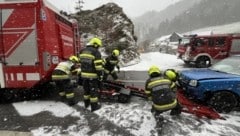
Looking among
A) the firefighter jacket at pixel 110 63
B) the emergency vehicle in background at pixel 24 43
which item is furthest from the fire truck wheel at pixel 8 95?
the firefighter jacket at pixel 110 63

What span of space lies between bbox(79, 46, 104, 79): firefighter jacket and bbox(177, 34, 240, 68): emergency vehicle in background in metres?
13.4

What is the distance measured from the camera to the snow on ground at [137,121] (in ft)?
19.3

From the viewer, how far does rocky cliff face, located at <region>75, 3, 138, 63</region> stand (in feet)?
69.6

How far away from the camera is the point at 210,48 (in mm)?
19000

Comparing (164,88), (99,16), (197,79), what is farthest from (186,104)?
(99,16)

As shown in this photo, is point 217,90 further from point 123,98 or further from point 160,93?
point 123,98

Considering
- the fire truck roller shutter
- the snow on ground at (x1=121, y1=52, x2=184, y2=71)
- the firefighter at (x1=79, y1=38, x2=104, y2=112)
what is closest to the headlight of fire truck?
the firefighter at (x1=79, y1=38, x2=104, y2=112)

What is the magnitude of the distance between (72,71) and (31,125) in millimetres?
2293

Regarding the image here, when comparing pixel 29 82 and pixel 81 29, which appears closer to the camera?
pixel 29 82

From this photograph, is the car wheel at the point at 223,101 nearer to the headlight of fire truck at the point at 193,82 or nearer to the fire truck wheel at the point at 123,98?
the headlight of fire truck at the point at 193,82

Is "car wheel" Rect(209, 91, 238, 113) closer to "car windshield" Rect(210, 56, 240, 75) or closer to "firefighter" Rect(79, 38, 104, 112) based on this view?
"car windshield" Rect(210, 56, 240, 75)

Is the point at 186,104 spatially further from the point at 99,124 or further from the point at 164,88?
the point at 99,124

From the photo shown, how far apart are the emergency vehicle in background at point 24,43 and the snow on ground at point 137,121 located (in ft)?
2.75

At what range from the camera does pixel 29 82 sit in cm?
758
